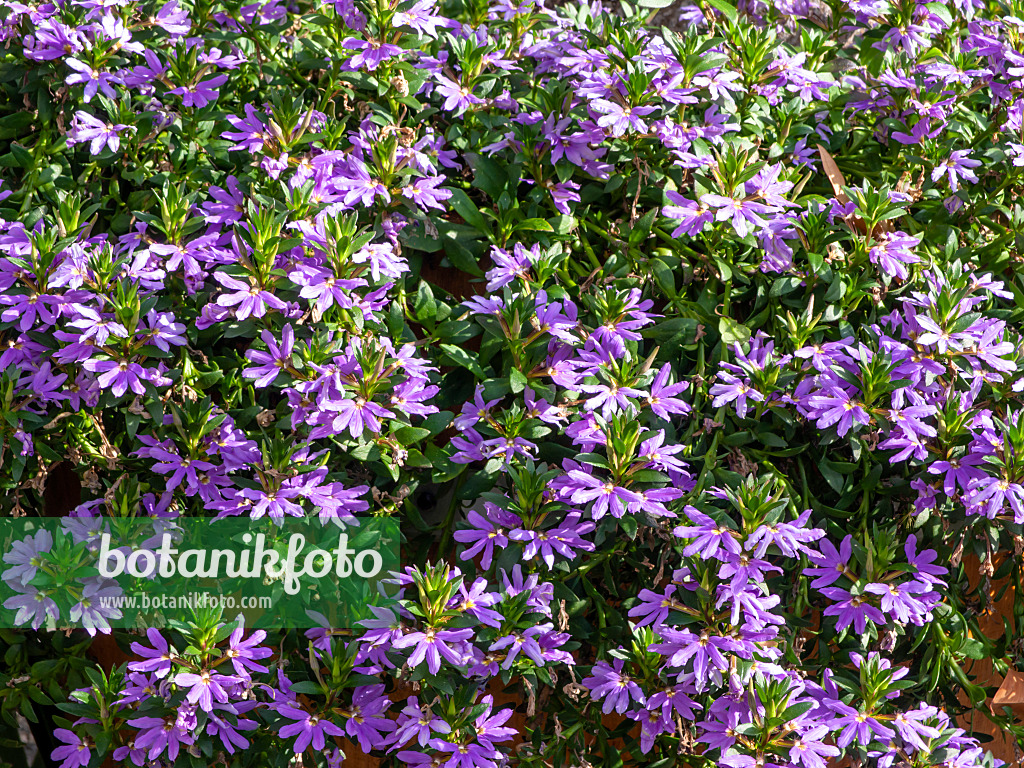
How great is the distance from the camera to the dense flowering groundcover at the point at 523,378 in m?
1.51

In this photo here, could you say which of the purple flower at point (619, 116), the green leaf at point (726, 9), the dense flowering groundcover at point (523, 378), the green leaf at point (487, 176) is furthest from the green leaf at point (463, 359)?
the green leaf at point (726, 9)

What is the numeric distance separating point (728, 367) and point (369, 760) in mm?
1056

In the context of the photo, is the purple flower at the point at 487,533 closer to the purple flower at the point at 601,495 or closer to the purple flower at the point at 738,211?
the purple flower at the point at 601,495

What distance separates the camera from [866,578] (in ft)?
5.08

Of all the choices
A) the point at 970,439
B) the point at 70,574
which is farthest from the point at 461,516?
the point at 970,439

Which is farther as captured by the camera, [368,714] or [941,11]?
[941,11]

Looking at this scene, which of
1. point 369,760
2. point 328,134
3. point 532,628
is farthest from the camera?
point 369,760

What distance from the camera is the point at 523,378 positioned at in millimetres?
1561

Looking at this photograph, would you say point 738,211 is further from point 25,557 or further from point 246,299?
point 25,557

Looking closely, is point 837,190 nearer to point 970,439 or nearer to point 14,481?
point 970,439

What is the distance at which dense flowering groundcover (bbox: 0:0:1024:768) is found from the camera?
4.94 feet

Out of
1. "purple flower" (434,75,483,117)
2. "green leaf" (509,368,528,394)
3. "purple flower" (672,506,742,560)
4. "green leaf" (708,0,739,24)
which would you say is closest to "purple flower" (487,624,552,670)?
"purple flower" (672,506,742,560)

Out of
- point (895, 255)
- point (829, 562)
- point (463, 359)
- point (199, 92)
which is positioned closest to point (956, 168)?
point (895, 255)

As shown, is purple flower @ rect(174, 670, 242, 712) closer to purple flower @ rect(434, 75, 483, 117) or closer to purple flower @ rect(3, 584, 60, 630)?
purple flower @ rect(3, 584, 60, 630)
